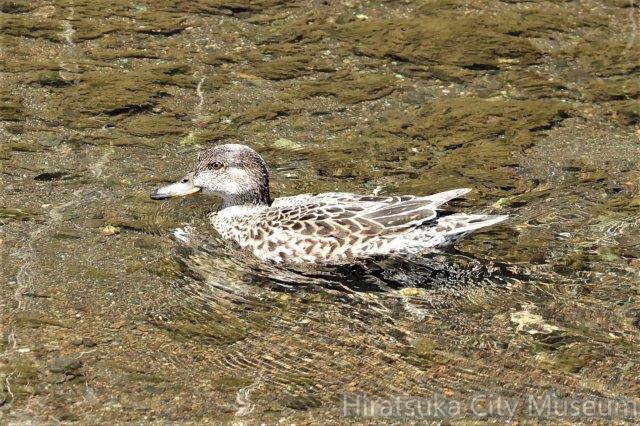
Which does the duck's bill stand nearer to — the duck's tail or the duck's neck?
the duck's neck

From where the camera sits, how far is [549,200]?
950cm

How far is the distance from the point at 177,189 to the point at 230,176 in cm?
44

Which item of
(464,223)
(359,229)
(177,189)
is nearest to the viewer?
(464,223)

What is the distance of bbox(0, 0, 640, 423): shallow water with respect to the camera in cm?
722

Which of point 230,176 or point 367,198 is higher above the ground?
point 367,198

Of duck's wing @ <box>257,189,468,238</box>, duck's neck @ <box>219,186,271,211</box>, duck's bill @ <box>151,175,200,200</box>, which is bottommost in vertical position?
duck's neck @ <box>219,186,271,211</box>

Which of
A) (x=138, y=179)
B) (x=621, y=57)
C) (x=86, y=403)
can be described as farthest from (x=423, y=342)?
(x=621, y=57)

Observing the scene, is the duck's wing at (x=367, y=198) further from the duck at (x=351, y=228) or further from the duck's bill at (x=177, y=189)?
the duck's bill at (x=177, y=189)

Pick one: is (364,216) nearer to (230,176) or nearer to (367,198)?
(367,198)

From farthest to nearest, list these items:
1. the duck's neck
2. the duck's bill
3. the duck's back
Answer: the duck's neck < the duck's bill < the duck's back

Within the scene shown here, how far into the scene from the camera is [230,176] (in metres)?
9.40

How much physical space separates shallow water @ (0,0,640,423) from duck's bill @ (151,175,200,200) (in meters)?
0.17

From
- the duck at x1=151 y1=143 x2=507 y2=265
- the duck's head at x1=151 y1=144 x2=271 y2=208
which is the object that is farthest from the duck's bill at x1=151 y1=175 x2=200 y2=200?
the duck at x1=151 y1=143 x2=507 y2=265

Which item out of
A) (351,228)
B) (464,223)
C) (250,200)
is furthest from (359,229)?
(250,200)
